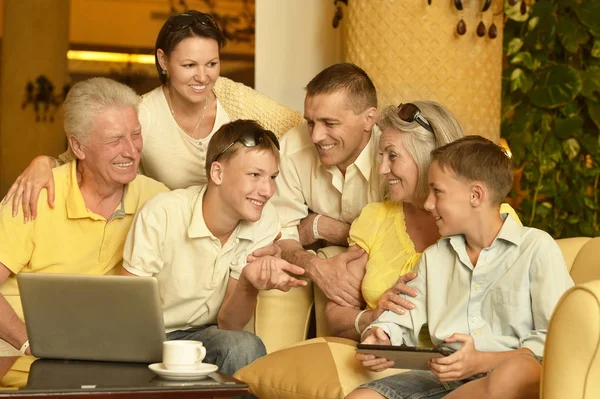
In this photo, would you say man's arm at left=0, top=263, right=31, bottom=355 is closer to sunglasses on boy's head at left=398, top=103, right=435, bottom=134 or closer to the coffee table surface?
the coffee table surface

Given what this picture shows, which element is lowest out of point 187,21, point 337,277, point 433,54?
point 337,277

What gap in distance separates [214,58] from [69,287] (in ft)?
4.16

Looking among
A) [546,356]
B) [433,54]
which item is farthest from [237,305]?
[433,54]

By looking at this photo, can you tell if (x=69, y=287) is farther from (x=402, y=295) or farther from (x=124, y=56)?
(x=124, y=56)

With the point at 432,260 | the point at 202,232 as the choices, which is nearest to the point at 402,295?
the point at 432,260

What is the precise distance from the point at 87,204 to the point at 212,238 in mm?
391

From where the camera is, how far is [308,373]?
8.24ft

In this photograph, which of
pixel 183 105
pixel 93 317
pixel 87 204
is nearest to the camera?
pixel 93 317

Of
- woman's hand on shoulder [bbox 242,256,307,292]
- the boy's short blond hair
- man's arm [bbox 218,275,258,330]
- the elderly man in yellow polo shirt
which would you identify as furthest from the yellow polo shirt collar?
the boy's short blond hair

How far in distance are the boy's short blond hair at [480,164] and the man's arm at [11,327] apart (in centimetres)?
121

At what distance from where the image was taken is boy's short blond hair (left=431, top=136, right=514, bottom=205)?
2.45 m

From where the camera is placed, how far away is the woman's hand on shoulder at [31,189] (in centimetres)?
279

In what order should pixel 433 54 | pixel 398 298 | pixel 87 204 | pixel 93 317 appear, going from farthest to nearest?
pixel 433 54 < pixel 87 204 < pixel 398 298 < pixel 93 317

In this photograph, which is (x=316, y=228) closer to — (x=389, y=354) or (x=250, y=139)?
(x=250, y=139)
